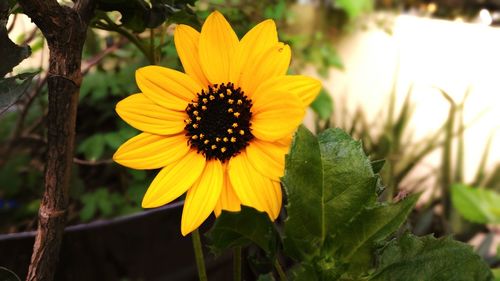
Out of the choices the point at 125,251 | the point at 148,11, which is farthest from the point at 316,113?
the point at 148,11

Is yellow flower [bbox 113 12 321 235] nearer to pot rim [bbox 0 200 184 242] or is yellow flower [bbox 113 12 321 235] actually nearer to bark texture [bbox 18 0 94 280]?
bark texture [bbox 18 0 94 280]

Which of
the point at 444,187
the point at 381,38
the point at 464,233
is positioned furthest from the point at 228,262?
the point at 381,38

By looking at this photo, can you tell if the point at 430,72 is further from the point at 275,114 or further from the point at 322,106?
the point at 275,114

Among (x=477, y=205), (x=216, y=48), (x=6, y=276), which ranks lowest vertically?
(x=477, y=205)

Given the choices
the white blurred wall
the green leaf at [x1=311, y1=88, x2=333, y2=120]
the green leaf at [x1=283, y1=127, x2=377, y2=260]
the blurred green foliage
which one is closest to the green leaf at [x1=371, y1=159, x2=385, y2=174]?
the green leaf at [x1=283, y1=127, x2=377, y2=260]

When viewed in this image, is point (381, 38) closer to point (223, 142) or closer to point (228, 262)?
point (228, 262)
